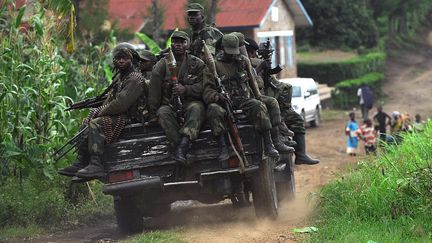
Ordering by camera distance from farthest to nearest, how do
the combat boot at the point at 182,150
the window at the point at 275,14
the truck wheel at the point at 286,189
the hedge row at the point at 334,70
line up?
the hedge row at the point at 334,70, the window at the point at 275,14, the truck wheel at the point at 286,189, the combat boot at the point at 182,150

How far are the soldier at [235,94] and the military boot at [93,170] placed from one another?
1.35 metres

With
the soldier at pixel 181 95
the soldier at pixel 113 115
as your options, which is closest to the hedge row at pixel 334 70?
the soldier at pixel 113 115

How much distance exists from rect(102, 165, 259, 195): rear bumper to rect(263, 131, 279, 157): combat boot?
0.24 meters

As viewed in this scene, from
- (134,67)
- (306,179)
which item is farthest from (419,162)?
(306,179)

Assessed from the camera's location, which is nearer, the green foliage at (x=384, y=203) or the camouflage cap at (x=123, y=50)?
the green foliage at (x=384, y=203)

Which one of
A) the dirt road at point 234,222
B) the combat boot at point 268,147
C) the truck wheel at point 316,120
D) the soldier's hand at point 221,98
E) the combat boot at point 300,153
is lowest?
the truck wheel at point 316,120

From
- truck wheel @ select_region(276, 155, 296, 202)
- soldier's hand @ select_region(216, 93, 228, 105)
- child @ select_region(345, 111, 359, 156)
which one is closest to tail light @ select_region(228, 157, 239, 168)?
soldier's hand @ select_region(216, 93, 228, 105)

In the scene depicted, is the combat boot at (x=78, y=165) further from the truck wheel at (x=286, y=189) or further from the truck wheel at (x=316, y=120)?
the truck wheel at (x=316, y=120)

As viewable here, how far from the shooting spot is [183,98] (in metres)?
9.93

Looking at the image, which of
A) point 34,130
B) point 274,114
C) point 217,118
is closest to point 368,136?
point 34,130

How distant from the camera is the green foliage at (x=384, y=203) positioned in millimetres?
8602

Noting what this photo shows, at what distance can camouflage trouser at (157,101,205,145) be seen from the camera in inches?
376

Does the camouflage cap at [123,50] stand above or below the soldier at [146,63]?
above

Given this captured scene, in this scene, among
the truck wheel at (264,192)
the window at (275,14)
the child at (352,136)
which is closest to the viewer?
the truck wheel at (264,192)
